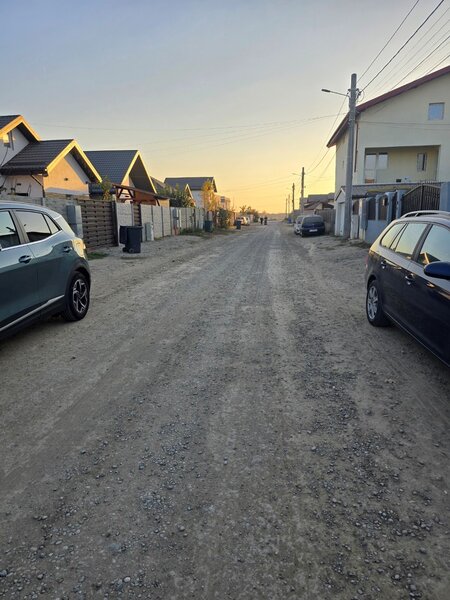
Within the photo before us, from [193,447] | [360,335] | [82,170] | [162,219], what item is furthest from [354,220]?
[193,447]

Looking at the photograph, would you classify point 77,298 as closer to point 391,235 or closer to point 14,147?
point 391,235

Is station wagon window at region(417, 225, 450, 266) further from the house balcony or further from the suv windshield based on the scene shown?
the house balcony

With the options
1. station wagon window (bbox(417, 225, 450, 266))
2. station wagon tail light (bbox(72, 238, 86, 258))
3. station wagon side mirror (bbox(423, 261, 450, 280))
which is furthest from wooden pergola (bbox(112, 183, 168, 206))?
station wagon side mirror (bbox(423, 261, 450, 280))

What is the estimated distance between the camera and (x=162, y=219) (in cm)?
2642

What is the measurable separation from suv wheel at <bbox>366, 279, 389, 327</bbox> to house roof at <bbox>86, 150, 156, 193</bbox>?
27.0 metres

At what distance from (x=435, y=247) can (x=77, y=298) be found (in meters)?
4.93

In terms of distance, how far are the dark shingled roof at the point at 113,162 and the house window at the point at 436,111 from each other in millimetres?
21300

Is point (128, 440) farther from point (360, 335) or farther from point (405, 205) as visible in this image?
point (405, 205)

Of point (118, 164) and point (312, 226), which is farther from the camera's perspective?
point (118, 164)

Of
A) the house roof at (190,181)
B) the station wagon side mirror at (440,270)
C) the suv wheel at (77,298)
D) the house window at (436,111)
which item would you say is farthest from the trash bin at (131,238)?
the house roof at (190,181)

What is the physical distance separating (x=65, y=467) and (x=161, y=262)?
38.3ft

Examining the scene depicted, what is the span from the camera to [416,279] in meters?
4.38

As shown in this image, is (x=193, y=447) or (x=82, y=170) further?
(x=82, y=170)

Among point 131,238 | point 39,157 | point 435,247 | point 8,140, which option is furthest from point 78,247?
point 8,140
